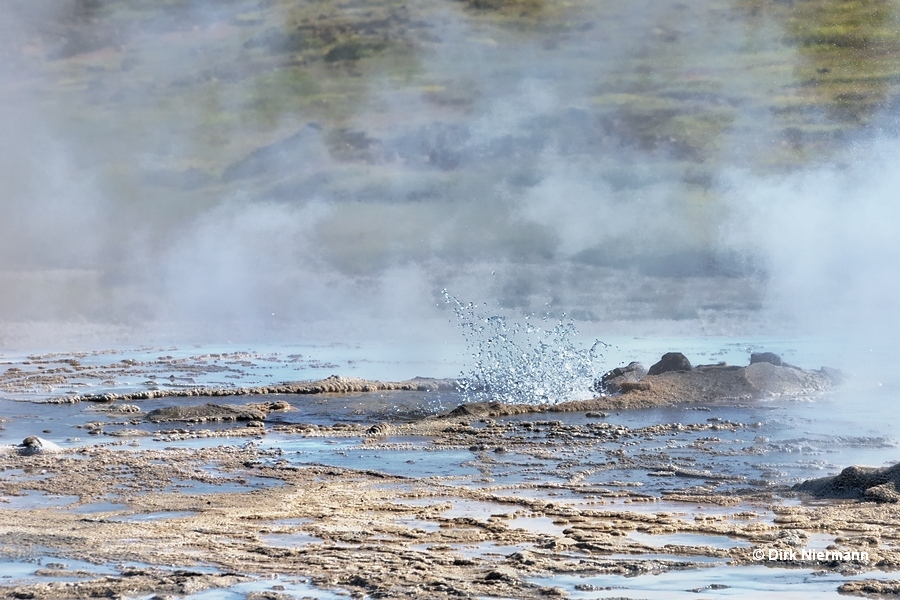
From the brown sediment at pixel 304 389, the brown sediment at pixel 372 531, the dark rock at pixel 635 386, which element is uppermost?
the dark rock at pixel 635 386

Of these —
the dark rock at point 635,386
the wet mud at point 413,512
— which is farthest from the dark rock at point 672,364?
the wet mud at point 413,512

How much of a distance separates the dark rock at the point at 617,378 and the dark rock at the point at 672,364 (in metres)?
0.33

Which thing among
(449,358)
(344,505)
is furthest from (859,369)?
(344,505)

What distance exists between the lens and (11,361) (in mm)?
38094

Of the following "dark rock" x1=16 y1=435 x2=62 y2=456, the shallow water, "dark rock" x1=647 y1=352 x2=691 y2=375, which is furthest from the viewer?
"dark rock" x1=647 y1=352 x2=691 y2=375

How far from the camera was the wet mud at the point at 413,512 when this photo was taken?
801 cm

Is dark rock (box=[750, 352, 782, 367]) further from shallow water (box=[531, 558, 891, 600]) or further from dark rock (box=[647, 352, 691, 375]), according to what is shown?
shallow water (box=[531, 558, 891, 600])

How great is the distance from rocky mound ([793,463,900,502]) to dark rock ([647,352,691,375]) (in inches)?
485

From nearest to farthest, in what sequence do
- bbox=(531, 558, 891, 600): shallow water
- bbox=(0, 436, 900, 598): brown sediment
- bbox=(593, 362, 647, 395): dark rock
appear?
bbox=(531, 558, 891, 600): shallow water → bbox=(0, 436, 900, 598): brown sediment → bbox=(593, 362, 647, 395): dark rock

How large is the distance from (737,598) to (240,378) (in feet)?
79.5

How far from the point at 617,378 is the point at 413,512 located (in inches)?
552

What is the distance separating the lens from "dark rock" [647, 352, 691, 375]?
2428 centimetres

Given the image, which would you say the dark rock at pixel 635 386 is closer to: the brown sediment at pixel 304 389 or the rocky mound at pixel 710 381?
the rocky mound at pixel 710 381

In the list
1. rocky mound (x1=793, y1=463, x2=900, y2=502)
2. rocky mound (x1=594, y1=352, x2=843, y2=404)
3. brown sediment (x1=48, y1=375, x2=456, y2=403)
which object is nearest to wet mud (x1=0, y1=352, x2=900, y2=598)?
rocky mound (x1=793, y1=463, x2=900, y2=502)
